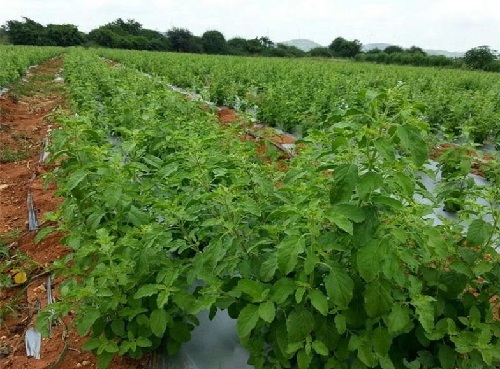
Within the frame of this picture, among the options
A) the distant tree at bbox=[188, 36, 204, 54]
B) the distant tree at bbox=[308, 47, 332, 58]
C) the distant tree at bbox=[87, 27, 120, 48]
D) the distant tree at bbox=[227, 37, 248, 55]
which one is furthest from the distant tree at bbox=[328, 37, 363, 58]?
the distant tree at bbox=[87, 27, 120, 48]

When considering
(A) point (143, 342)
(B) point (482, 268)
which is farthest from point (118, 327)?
(B) point (482, 268)

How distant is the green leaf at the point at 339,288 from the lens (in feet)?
6.23

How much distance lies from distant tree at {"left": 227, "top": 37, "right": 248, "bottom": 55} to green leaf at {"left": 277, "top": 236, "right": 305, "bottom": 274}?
2309 inches

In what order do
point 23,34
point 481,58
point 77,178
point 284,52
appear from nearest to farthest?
point 77,178
point 481,58
point 23,34
point 284,52

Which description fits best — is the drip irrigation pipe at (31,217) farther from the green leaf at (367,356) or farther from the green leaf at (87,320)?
the green leaf at (367,356)

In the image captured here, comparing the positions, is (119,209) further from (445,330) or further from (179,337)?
(445,330)

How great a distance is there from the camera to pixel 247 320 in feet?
6.62

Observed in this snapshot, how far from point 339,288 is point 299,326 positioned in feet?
0.95

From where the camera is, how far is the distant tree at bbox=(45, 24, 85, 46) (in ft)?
172

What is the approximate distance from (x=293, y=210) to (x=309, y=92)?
25.9 feet

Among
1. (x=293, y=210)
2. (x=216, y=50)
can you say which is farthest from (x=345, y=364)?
(x=216, y=50)

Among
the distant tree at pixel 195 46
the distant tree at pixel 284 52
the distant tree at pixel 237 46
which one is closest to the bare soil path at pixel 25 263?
the distant tree at pixel 284 52

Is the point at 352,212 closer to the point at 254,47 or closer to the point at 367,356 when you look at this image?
the point at 367,356

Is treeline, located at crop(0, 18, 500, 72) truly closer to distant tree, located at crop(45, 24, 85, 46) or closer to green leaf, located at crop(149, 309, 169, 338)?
distant tree, located at crop(45, 24, 85, 46)
